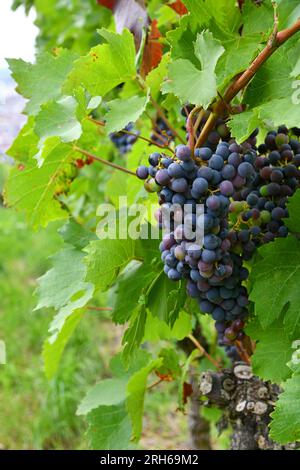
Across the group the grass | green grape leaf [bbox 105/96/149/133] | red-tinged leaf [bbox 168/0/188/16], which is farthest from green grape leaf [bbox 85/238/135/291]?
the grass

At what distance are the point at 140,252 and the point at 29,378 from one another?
263 cm

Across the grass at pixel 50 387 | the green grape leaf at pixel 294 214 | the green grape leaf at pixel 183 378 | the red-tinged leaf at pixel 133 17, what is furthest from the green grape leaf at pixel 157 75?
the grass at pixel 50 387

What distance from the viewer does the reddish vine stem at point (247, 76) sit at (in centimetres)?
106

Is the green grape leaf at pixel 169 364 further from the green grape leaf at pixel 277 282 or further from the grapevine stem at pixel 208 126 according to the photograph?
the grapevine stem at pixel 208 126

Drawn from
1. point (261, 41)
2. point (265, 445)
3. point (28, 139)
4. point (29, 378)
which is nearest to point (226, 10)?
point (261, 41)

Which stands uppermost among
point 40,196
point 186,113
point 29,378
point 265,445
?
point 186,113

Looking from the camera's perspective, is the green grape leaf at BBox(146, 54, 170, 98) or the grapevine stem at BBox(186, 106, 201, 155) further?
the green grape leaf at BBox(146, 54, 170, 98)

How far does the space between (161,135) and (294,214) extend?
1.94ft

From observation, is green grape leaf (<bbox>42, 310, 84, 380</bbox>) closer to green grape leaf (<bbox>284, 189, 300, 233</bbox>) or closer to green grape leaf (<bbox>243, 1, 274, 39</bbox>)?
green grape leaf (<bbox>284, 189, 300, 233</bbox>)

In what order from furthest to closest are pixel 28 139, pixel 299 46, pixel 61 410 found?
1. pixel 61 410
2. pixel 28 139
3. pixel 299 46

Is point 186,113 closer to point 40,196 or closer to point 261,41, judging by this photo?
point 261,41

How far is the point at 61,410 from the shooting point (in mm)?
3416

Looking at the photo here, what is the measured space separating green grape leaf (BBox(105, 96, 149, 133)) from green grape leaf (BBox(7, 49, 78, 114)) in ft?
0.85

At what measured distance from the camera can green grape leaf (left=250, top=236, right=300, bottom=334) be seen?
1.20 m
